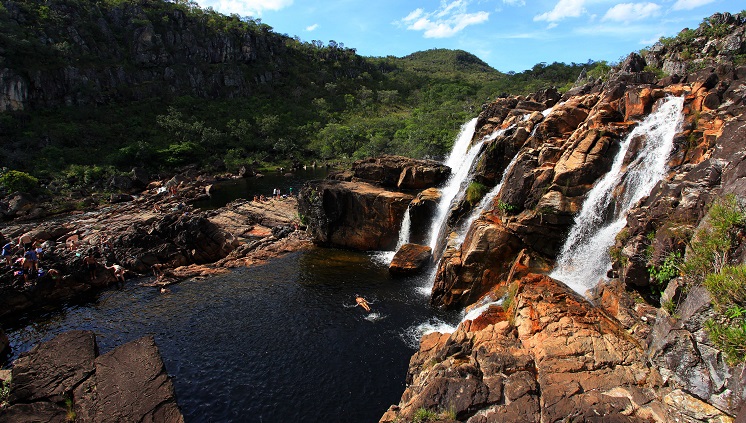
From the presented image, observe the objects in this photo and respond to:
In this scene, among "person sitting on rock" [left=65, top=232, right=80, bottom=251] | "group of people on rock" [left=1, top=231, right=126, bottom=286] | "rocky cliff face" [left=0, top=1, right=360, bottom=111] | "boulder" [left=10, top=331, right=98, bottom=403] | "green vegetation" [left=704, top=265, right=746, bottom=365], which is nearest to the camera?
"green vegetation" [left=704, top=265, right=746, bottom=365]

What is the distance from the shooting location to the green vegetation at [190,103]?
7656 cm

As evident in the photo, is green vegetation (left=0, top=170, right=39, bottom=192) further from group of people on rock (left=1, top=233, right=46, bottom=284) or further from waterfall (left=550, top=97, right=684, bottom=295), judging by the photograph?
waterfall (left=550, top=97, right=684, bottom=295)

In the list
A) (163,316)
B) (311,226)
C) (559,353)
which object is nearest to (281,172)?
(311,226)

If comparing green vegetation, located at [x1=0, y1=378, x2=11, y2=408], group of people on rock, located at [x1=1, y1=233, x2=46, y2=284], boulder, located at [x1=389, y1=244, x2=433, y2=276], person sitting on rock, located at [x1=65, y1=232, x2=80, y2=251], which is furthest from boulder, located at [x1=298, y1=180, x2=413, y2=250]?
green vegetation, located at [x1=0, y1=378, x2=11, y2=408]

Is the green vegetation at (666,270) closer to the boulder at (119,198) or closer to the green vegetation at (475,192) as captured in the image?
the green vegetation at (475,192)

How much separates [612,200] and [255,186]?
195 feet

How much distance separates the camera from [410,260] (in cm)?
2903

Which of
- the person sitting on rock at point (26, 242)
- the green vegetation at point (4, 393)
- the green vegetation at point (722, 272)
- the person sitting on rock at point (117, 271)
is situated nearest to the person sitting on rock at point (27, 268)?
the person sitting on rock at point (117, 271)

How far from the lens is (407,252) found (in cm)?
2967

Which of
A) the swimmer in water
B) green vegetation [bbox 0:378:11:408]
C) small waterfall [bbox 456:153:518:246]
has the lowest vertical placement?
the swimmer in water

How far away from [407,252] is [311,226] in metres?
12.1

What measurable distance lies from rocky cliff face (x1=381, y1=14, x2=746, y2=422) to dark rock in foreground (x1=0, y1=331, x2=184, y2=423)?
913cm

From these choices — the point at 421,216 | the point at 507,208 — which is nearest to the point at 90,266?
the point at 421,216

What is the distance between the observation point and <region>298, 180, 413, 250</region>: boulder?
114 ft
